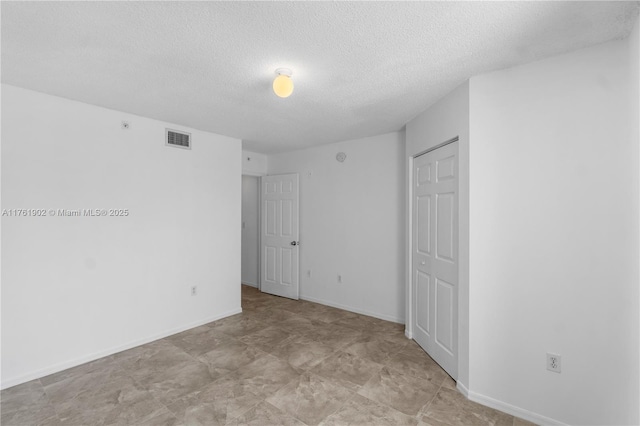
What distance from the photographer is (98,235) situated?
3.01 m

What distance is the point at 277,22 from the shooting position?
166 cm

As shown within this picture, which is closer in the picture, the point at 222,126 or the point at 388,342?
the point at 388,342

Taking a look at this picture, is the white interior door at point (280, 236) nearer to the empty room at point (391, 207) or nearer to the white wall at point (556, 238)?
the empty room at point (391, 207)

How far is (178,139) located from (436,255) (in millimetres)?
3238

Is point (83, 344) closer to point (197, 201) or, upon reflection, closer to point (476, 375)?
point (197, 201)

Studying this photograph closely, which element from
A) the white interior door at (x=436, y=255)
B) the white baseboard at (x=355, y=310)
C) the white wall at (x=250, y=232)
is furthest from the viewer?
the white wall at (x=250, y=232)

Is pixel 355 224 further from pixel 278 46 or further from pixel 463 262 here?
pixel 278 46

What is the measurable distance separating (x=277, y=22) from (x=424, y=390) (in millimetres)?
2855

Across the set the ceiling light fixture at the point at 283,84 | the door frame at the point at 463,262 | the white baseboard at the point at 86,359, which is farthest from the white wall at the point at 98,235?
the door frame at the point at 463,262

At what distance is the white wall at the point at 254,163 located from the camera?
17.2ft

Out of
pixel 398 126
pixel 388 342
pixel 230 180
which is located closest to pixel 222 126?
pixel 230 180

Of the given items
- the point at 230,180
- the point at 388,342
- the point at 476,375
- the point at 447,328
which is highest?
the point at 230,180

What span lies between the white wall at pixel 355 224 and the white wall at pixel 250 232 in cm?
109

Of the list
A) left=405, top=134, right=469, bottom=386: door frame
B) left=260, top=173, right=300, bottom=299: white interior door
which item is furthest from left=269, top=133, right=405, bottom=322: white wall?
left=405, top=134, right=469, bottom=386: door frame
